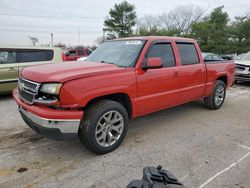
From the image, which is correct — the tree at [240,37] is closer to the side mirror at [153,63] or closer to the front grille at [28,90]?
the side mirror at [153,63]

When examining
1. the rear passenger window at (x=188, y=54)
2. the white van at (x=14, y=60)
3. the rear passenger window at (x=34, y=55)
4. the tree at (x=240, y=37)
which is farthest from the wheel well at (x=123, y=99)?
the tree at (x=240, y=37)

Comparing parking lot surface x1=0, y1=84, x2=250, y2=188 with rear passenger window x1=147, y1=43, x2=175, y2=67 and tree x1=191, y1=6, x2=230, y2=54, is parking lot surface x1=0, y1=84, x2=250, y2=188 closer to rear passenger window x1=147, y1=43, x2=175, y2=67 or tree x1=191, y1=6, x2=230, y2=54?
rear passenger window x1=147, y1=43, x2=175, y2=67

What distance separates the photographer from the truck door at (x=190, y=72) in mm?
4649

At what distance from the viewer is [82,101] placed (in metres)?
3.05

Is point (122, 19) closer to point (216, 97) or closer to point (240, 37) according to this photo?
point (240, 37)

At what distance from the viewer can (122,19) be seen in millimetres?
40781

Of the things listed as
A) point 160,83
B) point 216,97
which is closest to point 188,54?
point 160,83

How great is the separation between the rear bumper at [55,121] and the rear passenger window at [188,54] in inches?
105

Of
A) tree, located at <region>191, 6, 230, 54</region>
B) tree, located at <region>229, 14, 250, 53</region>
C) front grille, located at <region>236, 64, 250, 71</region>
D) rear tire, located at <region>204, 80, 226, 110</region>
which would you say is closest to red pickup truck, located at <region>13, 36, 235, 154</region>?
rear tire, located at <region>204, 80, 226, 110</region>

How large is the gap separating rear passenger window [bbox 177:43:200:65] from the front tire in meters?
1.95

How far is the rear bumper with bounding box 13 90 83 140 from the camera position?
2.92 m

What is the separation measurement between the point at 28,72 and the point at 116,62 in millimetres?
1439

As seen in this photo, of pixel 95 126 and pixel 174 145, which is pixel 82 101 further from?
pixel 174 145

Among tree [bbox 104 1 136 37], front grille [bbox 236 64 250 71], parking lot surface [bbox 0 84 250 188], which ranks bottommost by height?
parking lot surface [bbox 0 84 250 188]
